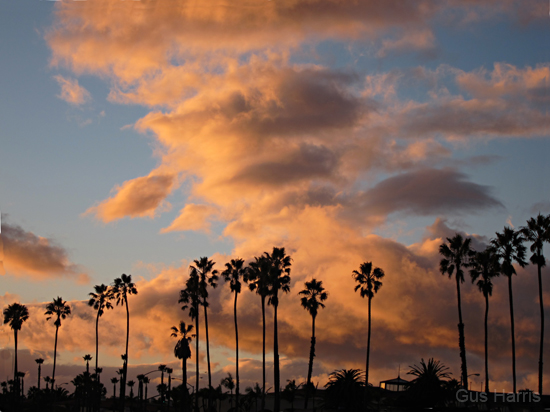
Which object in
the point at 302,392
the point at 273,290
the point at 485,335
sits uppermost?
the point at 273,290

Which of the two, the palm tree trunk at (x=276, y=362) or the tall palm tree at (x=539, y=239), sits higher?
the tall palm tree at (x=539, y=239)

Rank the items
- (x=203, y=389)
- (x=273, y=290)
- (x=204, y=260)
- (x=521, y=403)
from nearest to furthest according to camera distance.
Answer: (x=521, y=403) → (x=273, y=290) → (x=204, y=260) → (x=203, y=389)

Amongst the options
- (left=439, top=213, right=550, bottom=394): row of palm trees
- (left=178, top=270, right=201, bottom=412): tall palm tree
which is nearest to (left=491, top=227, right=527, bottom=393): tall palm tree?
(left=439, top=213, right=550, bottom=394): row of palm trees

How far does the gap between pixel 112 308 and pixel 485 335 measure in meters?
66.4

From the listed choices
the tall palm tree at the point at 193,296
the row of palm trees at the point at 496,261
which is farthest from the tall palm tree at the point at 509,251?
the tall palm tree at the point at 193,296

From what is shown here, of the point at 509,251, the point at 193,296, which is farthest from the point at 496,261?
the point at 193,296

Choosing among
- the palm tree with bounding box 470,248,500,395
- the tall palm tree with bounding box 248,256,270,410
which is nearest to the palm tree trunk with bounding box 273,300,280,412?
the tall palm tree with bounding box 248,256,270,410

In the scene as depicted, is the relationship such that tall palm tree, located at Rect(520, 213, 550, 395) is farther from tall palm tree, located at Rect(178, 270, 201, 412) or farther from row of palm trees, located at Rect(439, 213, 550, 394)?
tall palm tree, located at Rect(178, 270, 201, 412)

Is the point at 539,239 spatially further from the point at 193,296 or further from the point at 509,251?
the point at 193,296

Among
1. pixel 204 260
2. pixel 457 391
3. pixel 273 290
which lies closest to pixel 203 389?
pixel 204 260

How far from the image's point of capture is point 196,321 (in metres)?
88.0

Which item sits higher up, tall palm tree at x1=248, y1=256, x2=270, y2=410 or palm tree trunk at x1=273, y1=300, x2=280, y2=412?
tall palm tree at x1=248, y1=256, x2=270, y2=410

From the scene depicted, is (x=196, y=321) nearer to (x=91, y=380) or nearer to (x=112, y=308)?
(x=112, y=308)

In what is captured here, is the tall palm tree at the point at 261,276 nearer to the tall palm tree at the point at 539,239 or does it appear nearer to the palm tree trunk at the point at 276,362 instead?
the palm tree trunk at the point at 276,362
